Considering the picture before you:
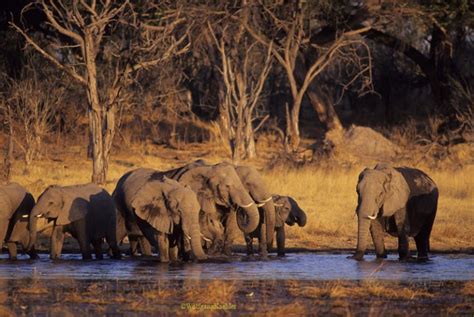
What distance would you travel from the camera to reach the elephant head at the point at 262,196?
17.7 meters

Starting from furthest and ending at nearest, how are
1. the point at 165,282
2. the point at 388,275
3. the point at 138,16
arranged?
the point at 138,16 → the point at 388,275 → the point at 165,282

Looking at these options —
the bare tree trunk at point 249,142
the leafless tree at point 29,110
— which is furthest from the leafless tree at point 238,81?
the leafless tree at point 29,110

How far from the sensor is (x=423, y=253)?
57.2ft

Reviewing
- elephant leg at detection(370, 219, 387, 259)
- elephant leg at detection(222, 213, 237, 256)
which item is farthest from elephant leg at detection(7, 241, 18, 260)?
elephant leg at detection(370, 219, 387, 259)

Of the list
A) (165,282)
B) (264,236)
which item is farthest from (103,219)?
(165,282)

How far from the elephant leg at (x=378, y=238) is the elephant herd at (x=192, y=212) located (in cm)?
1

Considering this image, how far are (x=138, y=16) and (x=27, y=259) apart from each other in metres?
11.9

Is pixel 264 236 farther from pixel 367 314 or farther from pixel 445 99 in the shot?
pixel 445 99

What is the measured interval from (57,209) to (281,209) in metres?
3.54

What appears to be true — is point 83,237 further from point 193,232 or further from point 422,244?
point 422,244

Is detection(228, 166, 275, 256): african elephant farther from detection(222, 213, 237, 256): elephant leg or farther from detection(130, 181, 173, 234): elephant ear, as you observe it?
detection(130, 181, 173, 234): elephant ear

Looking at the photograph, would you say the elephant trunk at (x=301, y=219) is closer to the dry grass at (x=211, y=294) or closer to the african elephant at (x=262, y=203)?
the african elephant at (x=262, y=203)

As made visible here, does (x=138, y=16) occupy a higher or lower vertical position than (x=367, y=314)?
higher

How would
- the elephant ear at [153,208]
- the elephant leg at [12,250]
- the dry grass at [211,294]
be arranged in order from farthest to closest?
the elephant leg at [12,250] < the elephant ear at [153,208] < the dry grass at [211,294]
